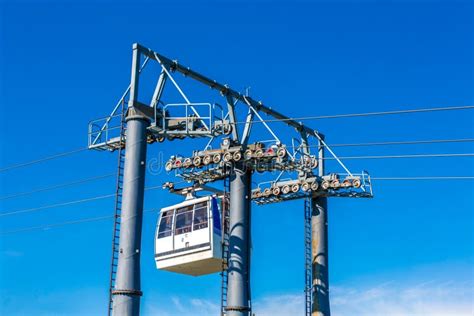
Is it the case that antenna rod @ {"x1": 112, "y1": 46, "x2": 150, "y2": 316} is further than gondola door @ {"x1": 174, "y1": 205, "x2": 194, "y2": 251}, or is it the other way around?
gondola door @ {"x1": 174, "y1": 205, "x2": 194, "y2": 251}

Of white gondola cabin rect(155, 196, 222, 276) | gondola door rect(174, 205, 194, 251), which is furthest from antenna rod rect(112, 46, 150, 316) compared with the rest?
gondola door rect(174, 205, 194, 251)

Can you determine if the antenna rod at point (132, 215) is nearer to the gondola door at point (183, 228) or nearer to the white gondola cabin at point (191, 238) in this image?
the white gondola cabin at point (191, 238)

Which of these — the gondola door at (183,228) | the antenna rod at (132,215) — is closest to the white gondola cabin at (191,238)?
the gondola door at (183,228)

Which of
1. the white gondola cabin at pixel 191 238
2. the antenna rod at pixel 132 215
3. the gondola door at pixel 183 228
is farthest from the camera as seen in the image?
the gondola door at pixel 183 228

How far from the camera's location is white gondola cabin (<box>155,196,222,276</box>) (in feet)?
104

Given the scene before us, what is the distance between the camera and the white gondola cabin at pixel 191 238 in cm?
3173

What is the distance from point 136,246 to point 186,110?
585 cm

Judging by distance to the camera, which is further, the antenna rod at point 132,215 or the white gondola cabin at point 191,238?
the white gondola cabin at point 191,238

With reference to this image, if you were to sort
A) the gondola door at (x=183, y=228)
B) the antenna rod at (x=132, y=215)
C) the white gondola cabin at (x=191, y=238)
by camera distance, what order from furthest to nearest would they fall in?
the gondola door at (x=183, y=228), the white gondola cabin at (x=191, y=238), the antenna rod at (x=132, y=215)

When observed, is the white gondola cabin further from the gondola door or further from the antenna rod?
the antenna rod

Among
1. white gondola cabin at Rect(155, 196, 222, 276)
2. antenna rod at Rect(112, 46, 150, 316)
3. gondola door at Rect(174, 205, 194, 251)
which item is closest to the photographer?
antenna rod at Rect(112, 46, 150, 316)

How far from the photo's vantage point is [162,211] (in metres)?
33.9

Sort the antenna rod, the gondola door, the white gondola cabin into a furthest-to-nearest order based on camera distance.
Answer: the gondola door → the white gondola cabin → the antenna rod

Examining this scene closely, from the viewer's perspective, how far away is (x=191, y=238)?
3206 centimetres
